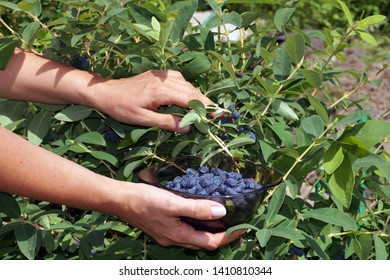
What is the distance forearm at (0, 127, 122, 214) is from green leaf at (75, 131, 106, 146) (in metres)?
0.17

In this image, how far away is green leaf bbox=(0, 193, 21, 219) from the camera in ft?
5.88

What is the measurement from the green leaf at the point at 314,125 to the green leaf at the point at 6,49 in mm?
801

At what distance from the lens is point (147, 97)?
5.90 ft

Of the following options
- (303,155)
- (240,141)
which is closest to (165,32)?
(240,141)

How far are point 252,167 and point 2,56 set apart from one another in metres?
0.74

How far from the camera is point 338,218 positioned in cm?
166

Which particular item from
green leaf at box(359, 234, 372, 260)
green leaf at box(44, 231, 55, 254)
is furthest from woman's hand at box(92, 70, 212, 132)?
green leaf at box(359, 234, 372, 260)

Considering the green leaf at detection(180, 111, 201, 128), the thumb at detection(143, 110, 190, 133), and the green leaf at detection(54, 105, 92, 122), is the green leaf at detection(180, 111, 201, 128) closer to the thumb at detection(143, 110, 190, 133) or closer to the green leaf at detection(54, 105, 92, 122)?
the thumb at detection(143, 110, 190, 133)

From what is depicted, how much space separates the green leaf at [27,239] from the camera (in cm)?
173

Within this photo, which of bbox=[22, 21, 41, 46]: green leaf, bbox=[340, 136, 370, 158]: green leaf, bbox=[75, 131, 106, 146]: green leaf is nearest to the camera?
bbox=[340, 136, 370, 158]: green leaf

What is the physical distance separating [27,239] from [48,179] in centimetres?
21

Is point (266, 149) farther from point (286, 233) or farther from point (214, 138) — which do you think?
point (286, 233)

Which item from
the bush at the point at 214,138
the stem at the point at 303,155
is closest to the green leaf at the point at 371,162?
the bush at the point at 214,138
